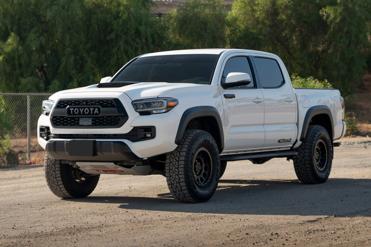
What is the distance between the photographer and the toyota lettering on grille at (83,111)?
38.4ft

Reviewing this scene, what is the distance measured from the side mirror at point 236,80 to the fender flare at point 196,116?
20.3 inches

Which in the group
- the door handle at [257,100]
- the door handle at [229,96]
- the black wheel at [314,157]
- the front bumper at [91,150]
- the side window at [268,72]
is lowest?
the black wheel at [314,157]

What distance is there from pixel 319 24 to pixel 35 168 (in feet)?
114

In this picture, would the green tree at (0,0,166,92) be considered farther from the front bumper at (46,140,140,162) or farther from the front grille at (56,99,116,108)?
the front bumper at (46,140,140,162)

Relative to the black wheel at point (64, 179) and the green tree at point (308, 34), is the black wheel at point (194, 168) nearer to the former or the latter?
the black wheel at point (64, 179)

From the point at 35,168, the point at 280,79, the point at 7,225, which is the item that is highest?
the point at 280,79

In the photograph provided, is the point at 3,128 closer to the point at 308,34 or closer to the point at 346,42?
the point at 346,42

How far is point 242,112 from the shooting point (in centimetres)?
1305

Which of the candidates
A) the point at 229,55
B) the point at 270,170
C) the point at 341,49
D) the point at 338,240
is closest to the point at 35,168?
the point at 270,170

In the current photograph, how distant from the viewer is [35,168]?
19891 mm

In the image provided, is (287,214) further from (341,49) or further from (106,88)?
(341,49)

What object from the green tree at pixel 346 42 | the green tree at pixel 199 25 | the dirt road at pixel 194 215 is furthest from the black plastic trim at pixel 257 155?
the green tree at pixel 346 42

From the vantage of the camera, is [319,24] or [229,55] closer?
[229,55]

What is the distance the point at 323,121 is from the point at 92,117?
5189mm
